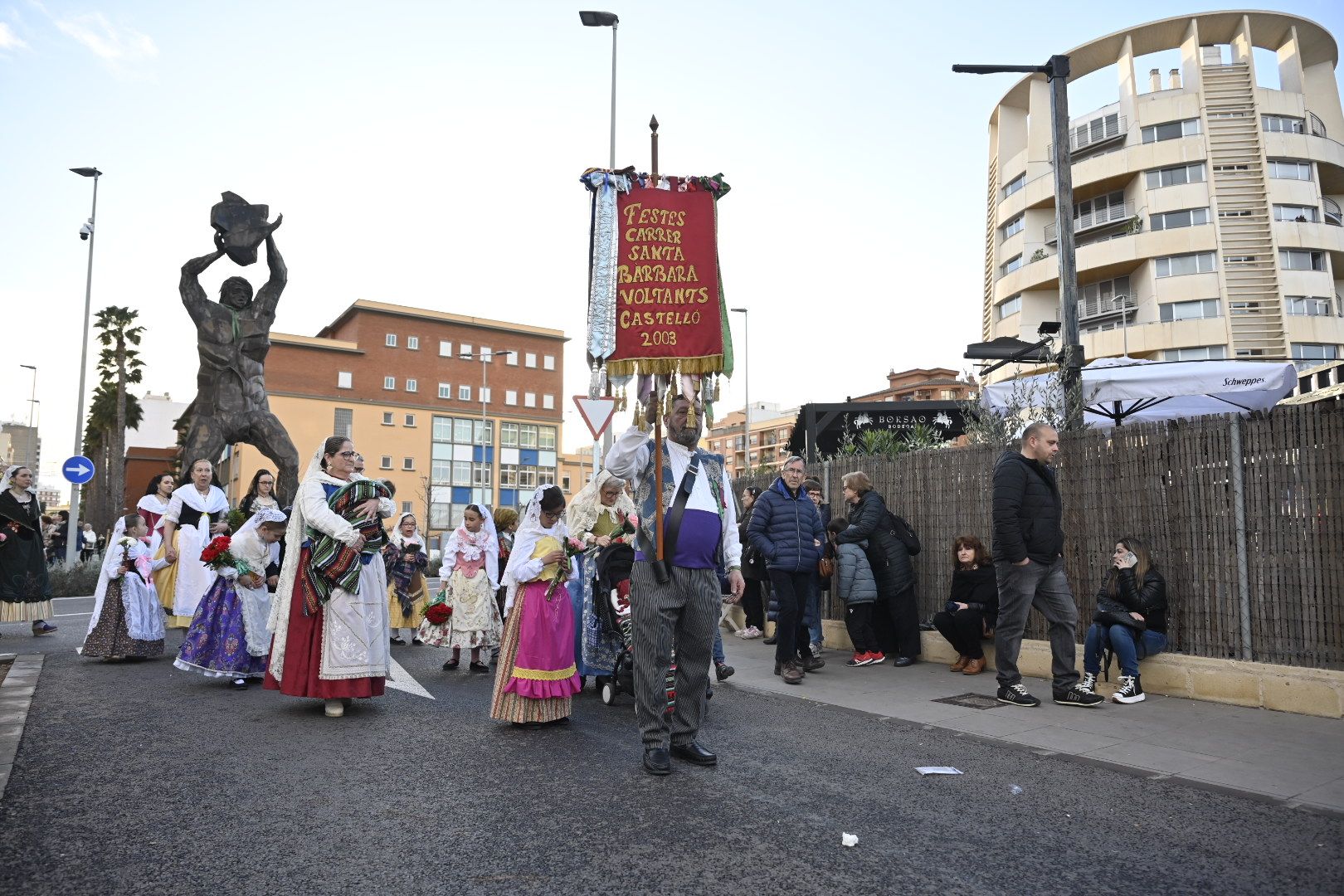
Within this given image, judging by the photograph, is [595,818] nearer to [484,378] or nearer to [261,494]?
[261,494]

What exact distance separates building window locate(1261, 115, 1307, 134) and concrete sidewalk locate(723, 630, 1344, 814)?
4778 cm

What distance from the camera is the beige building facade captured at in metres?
42.8

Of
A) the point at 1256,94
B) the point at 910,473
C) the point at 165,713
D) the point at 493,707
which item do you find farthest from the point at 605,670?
the point at 1256,94

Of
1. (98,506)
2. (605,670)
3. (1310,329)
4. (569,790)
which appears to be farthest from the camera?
(98,506)

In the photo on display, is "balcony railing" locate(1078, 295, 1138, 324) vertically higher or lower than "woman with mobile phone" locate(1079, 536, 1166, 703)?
higher

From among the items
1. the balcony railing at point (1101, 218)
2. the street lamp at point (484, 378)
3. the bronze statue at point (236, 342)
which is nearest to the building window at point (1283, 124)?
the balcony railing at point (1101, 218)

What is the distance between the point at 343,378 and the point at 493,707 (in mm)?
76141

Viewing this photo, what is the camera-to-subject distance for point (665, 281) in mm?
6051

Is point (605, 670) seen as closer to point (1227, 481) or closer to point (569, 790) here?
point (569, 790)

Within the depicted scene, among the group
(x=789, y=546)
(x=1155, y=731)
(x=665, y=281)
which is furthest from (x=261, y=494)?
(x=1155, y=731)

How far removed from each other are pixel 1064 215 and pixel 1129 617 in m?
4.70

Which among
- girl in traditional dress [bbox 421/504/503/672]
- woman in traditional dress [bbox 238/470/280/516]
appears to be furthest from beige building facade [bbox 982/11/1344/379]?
woman in traditional dress [bbox 238/470/280/516]

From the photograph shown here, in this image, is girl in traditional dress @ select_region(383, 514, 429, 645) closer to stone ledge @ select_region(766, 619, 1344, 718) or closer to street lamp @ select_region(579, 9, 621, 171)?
stone ledge @ select_region(766, 619, 1344, 718)

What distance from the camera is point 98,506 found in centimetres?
5362
